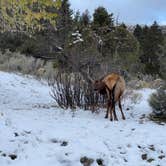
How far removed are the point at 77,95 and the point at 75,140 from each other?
3957 millimetres

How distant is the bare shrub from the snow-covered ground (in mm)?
960

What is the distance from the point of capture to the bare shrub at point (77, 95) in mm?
11758

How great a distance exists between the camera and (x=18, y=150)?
750 centimetres

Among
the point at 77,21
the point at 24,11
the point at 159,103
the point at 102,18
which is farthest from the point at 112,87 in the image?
the point at 102,18

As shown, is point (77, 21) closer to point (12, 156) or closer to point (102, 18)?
point (102, 18)

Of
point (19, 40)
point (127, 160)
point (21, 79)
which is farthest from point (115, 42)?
→ point (127, 160)

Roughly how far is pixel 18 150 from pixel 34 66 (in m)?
14.5

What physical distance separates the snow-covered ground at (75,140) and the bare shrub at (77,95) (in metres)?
0.96

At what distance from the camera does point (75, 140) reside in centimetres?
801

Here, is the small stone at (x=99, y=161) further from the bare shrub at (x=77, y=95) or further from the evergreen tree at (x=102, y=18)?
the evergreen tree at (x=102, y=18)

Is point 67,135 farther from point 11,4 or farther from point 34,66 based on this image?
point 34,66

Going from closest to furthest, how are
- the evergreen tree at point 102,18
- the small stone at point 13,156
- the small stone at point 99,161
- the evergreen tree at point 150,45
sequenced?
the small stone at point 13,156, the small stone at point 99,161, the evergreen tree at point 102,18, the evergreen tree at point 150,45

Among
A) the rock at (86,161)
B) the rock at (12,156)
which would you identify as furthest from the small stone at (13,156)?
the rock at (86,161)

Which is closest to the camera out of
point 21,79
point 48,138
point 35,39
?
point 48,138
